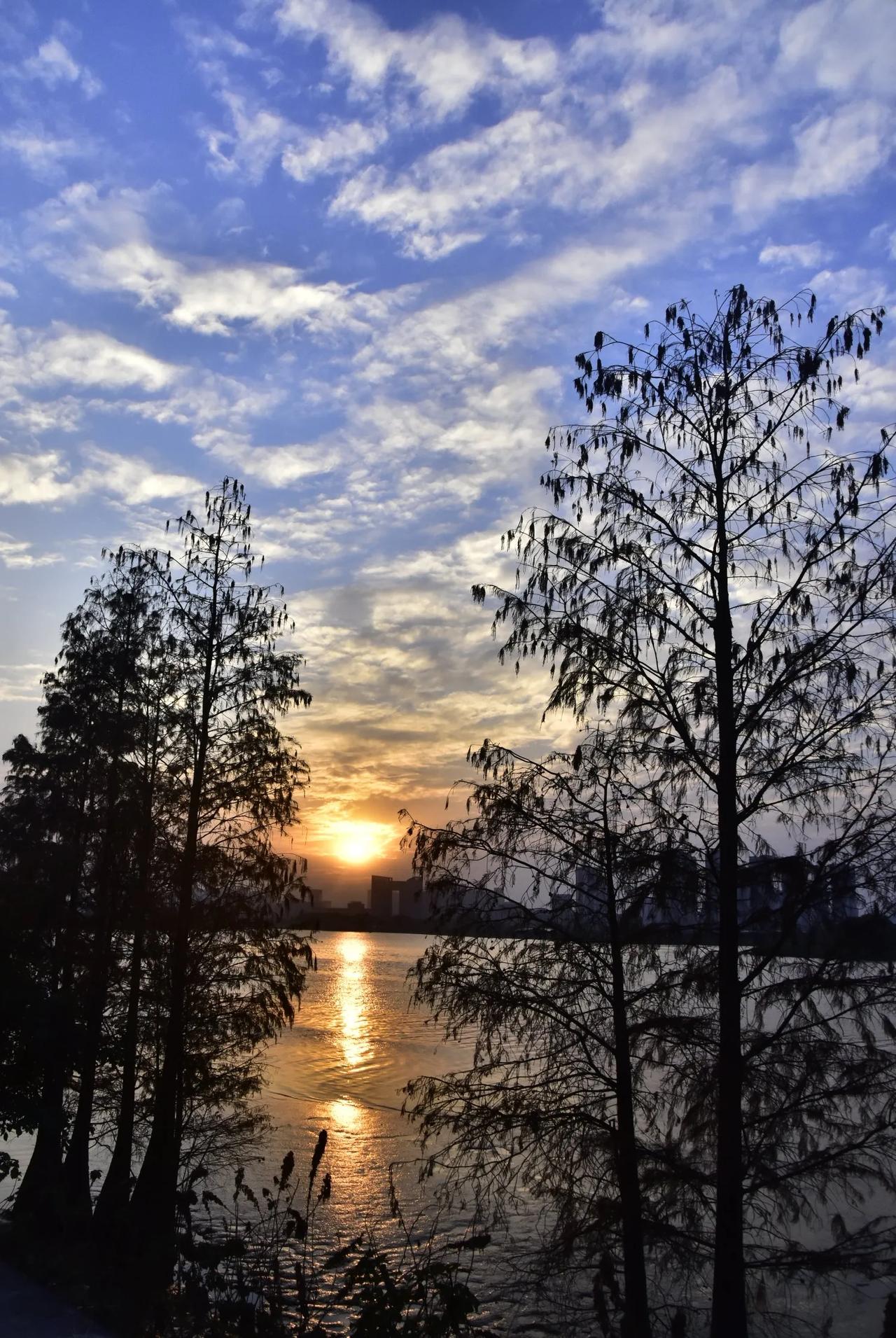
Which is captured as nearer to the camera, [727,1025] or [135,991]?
[727,1025]

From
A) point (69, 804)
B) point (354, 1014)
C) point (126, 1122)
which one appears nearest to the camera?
point (126, 1122)

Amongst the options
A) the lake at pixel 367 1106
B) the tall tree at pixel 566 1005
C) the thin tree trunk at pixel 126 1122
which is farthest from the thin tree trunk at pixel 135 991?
the tall tree at pixel 566 1005

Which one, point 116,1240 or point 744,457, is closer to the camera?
point 744,457

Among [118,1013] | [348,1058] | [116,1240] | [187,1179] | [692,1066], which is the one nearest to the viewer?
[187,1179]

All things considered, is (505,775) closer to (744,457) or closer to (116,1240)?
(744,457)

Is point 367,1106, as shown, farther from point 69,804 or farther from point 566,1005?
point 566,1005

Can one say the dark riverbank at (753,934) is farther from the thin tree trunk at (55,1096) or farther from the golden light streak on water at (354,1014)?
the golden light streak on water at (354,1014)

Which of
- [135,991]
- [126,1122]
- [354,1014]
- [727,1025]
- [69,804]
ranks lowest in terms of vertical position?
[354,1014]

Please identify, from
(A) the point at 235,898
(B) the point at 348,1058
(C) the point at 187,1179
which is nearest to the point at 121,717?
(A) the point at 235,898

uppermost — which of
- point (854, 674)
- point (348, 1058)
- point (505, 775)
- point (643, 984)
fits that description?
point (854, 674)

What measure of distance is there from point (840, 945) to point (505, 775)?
4.32m

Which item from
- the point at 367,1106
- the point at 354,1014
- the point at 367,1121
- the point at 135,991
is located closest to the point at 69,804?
the point at 135,991

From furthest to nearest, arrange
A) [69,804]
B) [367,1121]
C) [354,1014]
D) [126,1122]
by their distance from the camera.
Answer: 1. [354,1014]
2. [367,1121]
3. [69,804]
4. [126,1122]

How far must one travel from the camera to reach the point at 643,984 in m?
13.1
